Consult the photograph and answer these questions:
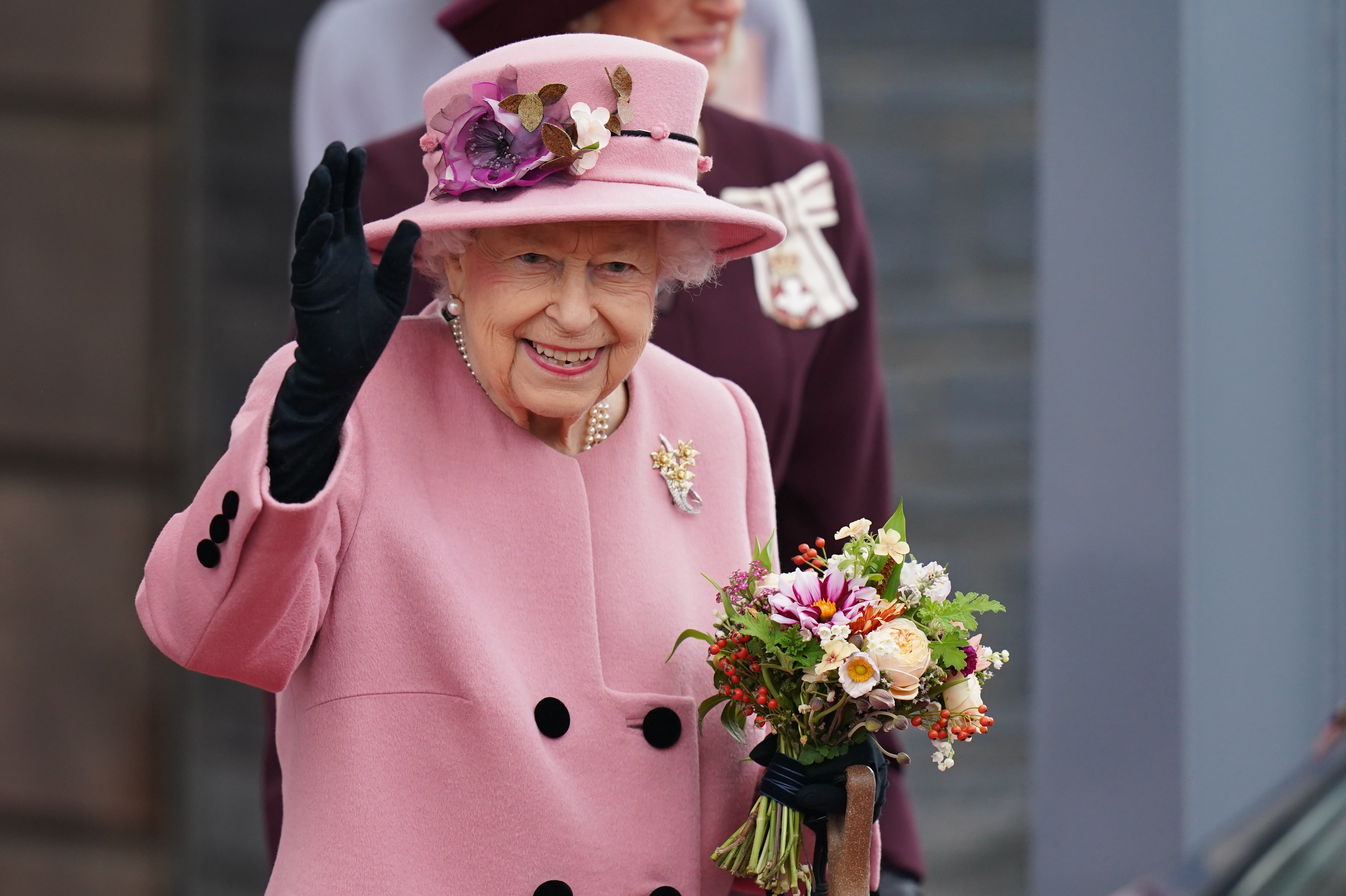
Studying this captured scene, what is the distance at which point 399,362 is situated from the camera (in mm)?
2082

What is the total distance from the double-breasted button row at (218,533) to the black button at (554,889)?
0.54m

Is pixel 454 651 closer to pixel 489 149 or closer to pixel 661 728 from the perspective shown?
pixel 661 728

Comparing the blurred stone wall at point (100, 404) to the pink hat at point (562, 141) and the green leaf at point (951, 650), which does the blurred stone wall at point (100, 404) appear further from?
the green leaf at point (951, 650)

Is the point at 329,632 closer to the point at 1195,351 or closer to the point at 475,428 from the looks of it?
the point at 475,428

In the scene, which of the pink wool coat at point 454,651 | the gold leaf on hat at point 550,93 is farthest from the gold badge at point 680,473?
the gold leaf on hat at point 550,93

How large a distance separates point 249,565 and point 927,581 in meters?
0.80

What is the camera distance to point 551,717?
6.63ft

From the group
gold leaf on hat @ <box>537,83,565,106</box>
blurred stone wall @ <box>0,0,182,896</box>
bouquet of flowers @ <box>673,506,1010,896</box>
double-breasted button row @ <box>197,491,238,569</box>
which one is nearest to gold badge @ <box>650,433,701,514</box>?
bouquet of flowers @ <box>673,506,1010,896</box>

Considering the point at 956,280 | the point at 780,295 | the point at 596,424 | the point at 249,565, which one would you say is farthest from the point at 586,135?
the point at 956,280

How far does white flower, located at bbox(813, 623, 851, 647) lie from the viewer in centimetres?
196

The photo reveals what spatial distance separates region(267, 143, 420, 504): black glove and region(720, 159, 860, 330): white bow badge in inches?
47.8

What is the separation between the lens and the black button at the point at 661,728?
2084 mm

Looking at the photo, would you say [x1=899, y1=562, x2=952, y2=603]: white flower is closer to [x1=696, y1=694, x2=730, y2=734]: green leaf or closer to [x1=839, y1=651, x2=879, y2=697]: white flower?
[x1=839, y1=651, x2=879, y2=697]: white flower

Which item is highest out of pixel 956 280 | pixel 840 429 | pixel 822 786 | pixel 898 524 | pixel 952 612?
pixel 956 280
